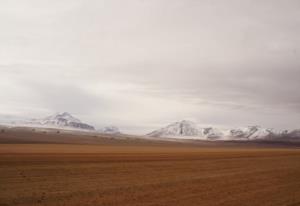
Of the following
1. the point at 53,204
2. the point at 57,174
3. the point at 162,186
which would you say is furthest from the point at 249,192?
the point at 57,174

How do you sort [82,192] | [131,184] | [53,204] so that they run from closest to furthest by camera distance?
[53,204] < [82,192] < [131,184]

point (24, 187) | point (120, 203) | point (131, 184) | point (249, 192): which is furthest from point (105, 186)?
point (249, 192)

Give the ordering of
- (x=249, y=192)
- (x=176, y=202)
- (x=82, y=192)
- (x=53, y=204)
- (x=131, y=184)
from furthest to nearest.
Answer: (x=131, y=184) → (x=249, y=192) → (x=82, y=192) → (x=176, y=202) → (x=53, y=204)

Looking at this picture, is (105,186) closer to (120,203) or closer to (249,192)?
(120,203)

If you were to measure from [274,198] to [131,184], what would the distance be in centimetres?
765

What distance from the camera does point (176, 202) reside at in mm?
18578

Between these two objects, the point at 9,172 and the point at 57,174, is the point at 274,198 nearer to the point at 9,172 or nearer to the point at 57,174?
the point at 57,174

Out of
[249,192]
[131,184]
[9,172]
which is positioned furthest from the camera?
[9,172]

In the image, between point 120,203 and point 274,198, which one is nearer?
point 120,203

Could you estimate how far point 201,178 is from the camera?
29.3 meters

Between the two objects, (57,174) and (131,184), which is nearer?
(131,184)

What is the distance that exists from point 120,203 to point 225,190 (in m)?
7.35

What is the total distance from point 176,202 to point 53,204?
197 inches

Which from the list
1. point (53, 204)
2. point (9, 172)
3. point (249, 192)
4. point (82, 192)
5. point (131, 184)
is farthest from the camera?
point (9, 172)
